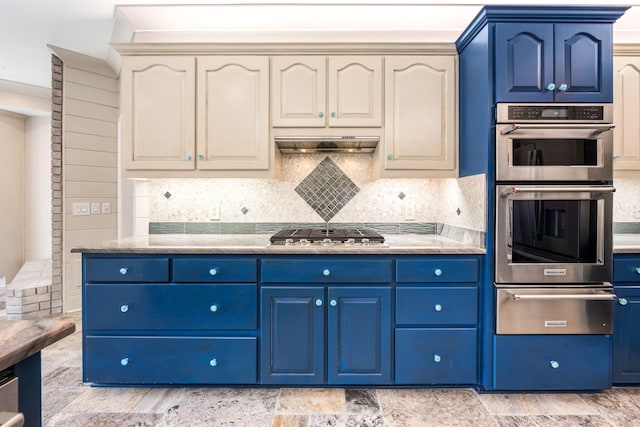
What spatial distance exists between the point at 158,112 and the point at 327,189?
1.36 meters

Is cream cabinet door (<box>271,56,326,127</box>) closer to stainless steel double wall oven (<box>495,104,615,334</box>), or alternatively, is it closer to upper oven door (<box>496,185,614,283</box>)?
stainless steel double wall oven (<box>495,104,615,334</box>)

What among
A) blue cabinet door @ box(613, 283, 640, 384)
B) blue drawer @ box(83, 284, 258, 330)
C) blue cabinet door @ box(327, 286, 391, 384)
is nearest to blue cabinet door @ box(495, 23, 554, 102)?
blue cabinet door @ box(613, 283, 640, 384)

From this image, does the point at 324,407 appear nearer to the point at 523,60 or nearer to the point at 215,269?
the point at 215,269

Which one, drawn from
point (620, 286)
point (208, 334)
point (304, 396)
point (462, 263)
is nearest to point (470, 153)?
point (462, 263)

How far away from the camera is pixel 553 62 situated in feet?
6.80

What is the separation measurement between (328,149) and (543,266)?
166 centimetres

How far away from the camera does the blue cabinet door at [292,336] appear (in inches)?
84.4

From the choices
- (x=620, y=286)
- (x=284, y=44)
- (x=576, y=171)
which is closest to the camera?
(x=576, y=171)

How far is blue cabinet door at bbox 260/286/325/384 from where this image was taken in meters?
2.14

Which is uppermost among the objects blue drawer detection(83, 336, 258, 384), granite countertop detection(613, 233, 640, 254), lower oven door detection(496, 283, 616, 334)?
granite countertop detection(613, 233, 640, 254)

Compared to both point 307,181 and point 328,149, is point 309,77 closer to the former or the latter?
point 328,149

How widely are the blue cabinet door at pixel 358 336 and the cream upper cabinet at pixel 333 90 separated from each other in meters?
1.17

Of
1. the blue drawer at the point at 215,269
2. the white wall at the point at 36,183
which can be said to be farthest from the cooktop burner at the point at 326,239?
the white wall at the point at 36,183

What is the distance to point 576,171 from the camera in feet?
6.72
